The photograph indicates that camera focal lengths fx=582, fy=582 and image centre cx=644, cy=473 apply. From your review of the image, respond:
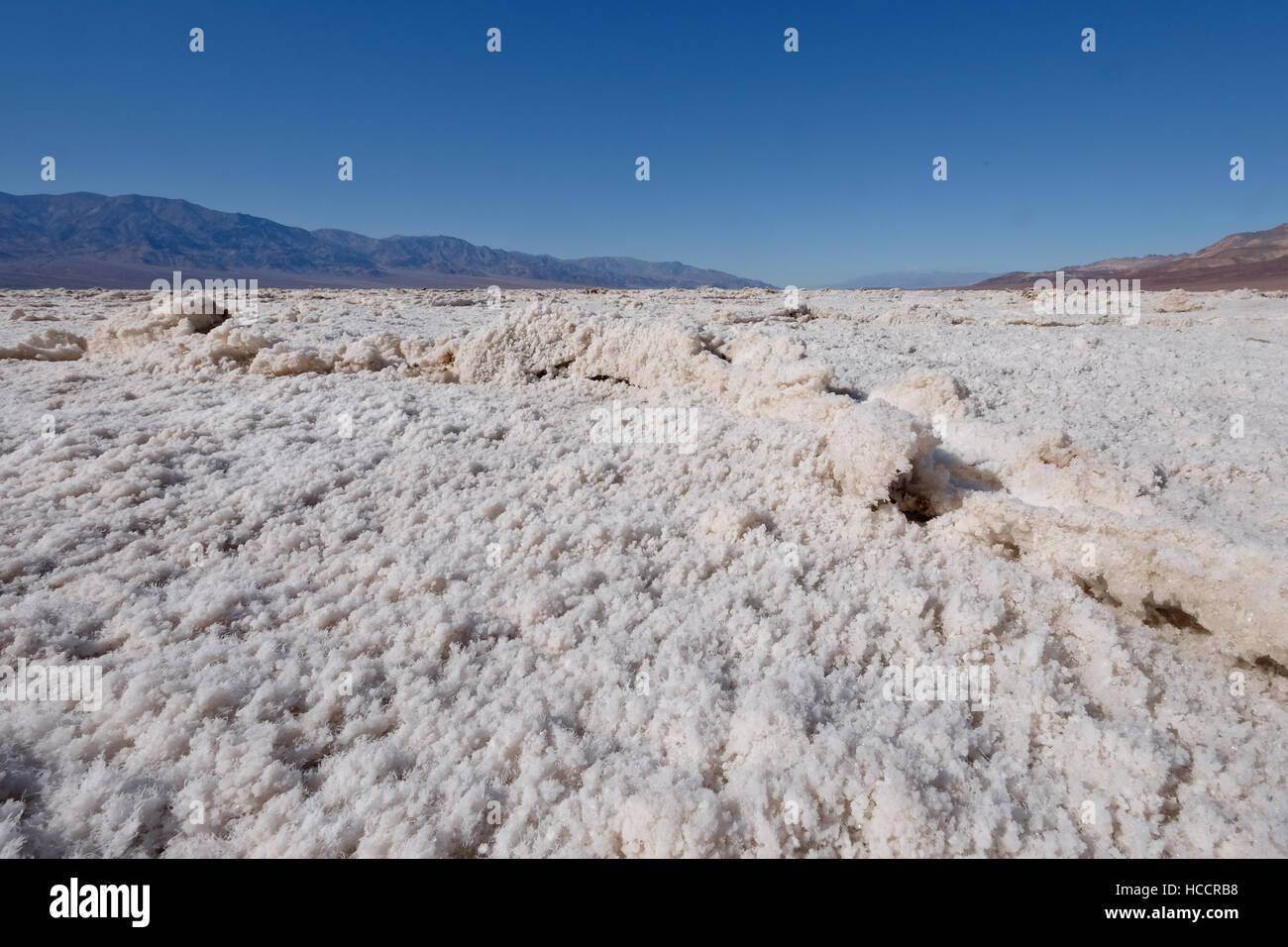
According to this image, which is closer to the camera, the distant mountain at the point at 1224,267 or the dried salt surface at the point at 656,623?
the dried salt surface at the point at 656,623

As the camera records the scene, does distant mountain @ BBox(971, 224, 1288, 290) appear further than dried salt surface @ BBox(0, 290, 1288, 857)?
Yes

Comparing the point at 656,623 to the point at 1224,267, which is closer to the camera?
the point at 656,623

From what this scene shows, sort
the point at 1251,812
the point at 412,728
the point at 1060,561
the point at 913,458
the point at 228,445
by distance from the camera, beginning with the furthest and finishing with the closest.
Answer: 1. the point at 228,445
2. the point at 913,458
3. the point at 1060,561
4. the point at 412,728
5. the point at 1251,812

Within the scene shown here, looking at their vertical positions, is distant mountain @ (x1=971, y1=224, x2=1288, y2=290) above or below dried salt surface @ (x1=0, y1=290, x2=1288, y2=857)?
above

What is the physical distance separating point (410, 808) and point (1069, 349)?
306 inches

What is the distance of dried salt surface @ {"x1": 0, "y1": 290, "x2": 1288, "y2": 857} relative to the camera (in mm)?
1791

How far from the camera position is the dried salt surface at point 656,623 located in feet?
5.88

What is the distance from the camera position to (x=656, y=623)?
2.59 m

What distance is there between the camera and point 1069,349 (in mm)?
6641

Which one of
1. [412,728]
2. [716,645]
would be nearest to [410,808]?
[412,728]

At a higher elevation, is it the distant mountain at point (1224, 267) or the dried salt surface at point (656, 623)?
the distant mountain at point (1224, 267)
